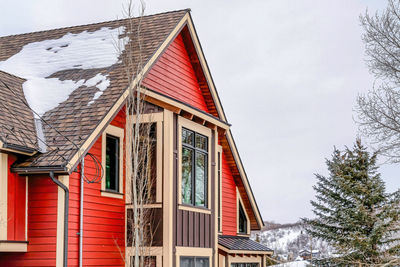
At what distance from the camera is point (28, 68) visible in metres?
15.5

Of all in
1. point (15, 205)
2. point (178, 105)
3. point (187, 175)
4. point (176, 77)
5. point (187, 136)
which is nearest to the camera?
point (15, 205)

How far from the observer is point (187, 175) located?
14.7 m

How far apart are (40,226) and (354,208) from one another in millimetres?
16481

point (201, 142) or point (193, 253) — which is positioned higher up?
point (201, 142)

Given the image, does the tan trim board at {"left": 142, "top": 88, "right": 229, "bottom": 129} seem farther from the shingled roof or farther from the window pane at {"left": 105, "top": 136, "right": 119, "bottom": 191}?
the window pane at {"left": 105, "top": 136, "right": 119, "bottom": 191}

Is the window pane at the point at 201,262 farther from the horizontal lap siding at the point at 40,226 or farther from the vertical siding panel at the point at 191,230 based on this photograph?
the horizontal lap siding at the point at 40,226

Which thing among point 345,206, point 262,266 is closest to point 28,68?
point 262,266

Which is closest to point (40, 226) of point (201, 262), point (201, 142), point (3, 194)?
point (3, 194)

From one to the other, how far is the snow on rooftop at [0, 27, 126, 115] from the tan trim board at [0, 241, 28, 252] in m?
2.87

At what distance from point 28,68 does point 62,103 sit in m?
2.64

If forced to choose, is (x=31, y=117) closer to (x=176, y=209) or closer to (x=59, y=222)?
(x=59, y=222)

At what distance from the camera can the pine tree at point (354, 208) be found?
80.4ft

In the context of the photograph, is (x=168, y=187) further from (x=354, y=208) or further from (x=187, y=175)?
(x=354, y=208)

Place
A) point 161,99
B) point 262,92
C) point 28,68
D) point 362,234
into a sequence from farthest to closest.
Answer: point 262,92 → point 362,234 → point 28,68 → point 161,99
